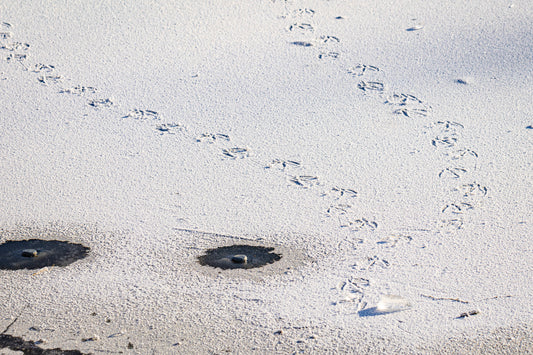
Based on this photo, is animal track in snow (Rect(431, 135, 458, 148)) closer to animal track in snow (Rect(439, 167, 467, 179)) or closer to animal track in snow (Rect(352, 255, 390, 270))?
animal track in snow (Rect(439, 167, 467, 179))

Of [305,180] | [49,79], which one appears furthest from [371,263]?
[49,79]

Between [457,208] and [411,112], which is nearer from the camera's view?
[457,208]

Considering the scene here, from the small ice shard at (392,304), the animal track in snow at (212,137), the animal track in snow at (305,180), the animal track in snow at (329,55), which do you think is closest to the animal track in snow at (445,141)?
the animal track in snow at (305,180)

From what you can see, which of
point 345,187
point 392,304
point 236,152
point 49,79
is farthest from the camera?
point 49,79

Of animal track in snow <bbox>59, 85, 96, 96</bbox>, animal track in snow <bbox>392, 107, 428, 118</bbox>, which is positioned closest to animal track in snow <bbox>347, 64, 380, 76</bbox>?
animal track in snow <bbox>392, 107, 428, 118</bbox>

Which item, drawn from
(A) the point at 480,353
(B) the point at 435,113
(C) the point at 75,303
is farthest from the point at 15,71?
(A) the point at 480,353

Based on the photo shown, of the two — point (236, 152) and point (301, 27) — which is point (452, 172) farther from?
point (301, 27)

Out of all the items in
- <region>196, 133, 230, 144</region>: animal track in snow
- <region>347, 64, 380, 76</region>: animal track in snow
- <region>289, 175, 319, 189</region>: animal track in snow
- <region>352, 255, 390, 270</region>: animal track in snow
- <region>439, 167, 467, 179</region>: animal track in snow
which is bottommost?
<region>352, 255, 390, 270</region>: animal track in snow

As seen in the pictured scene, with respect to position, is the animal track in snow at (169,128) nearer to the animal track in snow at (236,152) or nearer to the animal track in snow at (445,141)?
the animal track in snow at (236,152)
